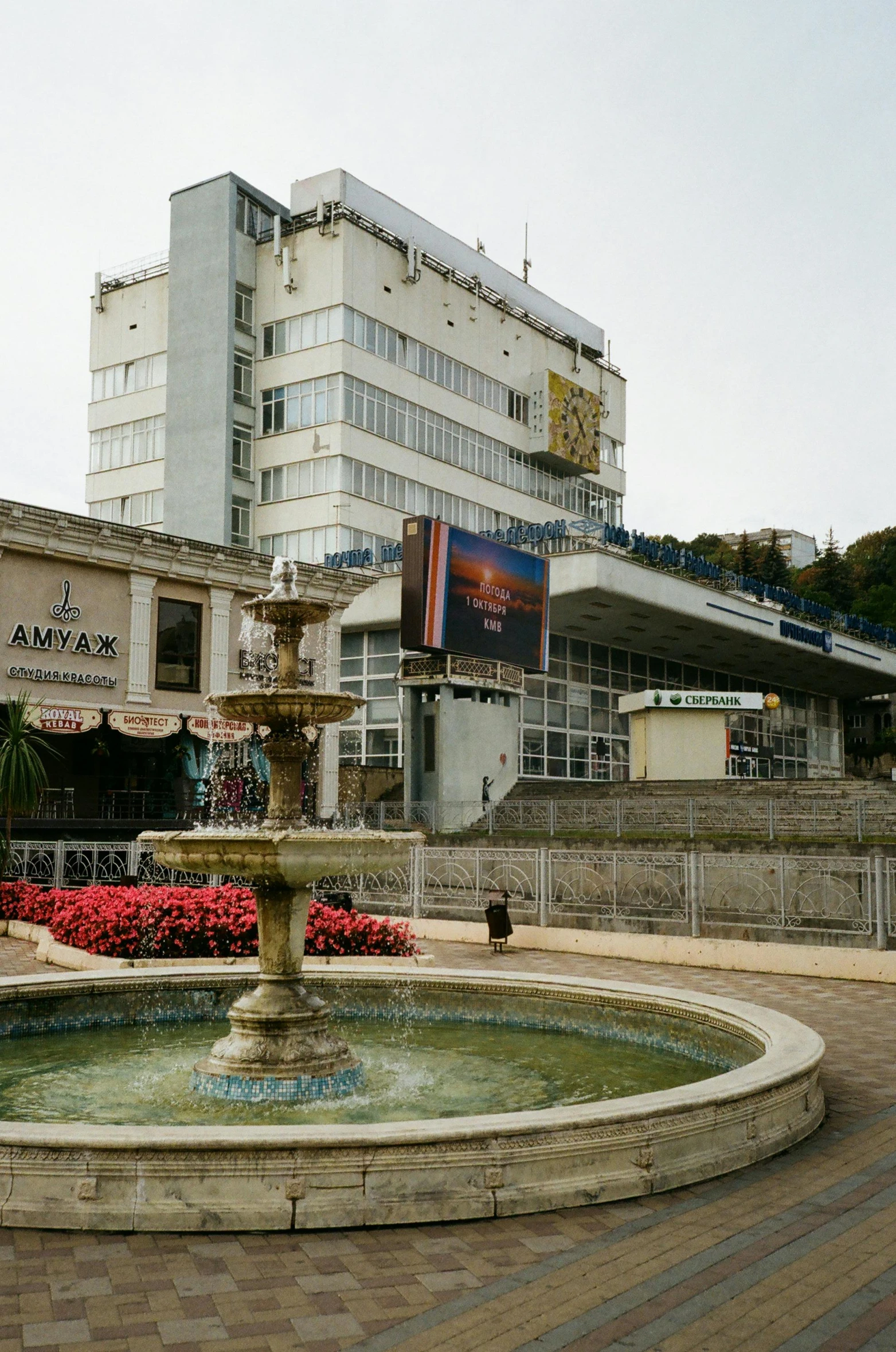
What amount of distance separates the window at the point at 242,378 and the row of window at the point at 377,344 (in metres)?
A: 0.93

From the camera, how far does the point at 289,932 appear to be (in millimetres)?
8539

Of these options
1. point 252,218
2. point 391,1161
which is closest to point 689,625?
point 252,218

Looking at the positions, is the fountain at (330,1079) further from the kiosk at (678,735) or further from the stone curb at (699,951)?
the kiosk at (678,735)

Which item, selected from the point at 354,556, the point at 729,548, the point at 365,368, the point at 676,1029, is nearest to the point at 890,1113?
the point at 676,1029

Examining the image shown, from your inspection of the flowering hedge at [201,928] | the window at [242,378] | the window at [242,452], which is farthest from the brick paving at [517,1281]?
the window at [242,378]

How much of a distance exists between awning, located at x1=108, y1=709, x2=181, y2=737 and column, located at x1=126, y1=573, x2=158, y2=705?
0.39 meters

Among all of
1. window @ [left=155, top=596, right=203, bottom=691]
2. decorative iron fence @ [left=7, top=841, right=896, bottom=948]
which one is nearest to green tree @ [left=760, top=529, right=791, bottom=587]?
window @ [left=155, top=596, right=203, bottom=691]

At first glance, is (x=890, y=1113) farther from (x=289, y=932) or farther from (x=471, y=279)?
(x=471, y=279)

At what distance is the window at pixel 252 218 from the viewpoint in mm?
52719

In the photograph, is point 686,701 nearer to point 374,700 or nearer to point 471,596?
point 471,596

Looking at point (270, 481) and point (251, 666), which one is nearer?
point (251, 666)

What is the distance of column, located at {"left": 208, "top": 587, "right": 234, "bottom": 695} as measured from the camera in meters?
32.7

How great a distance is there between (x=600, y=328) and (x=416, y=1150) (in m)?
67.5

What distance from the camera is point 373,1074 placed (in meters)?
8.58
